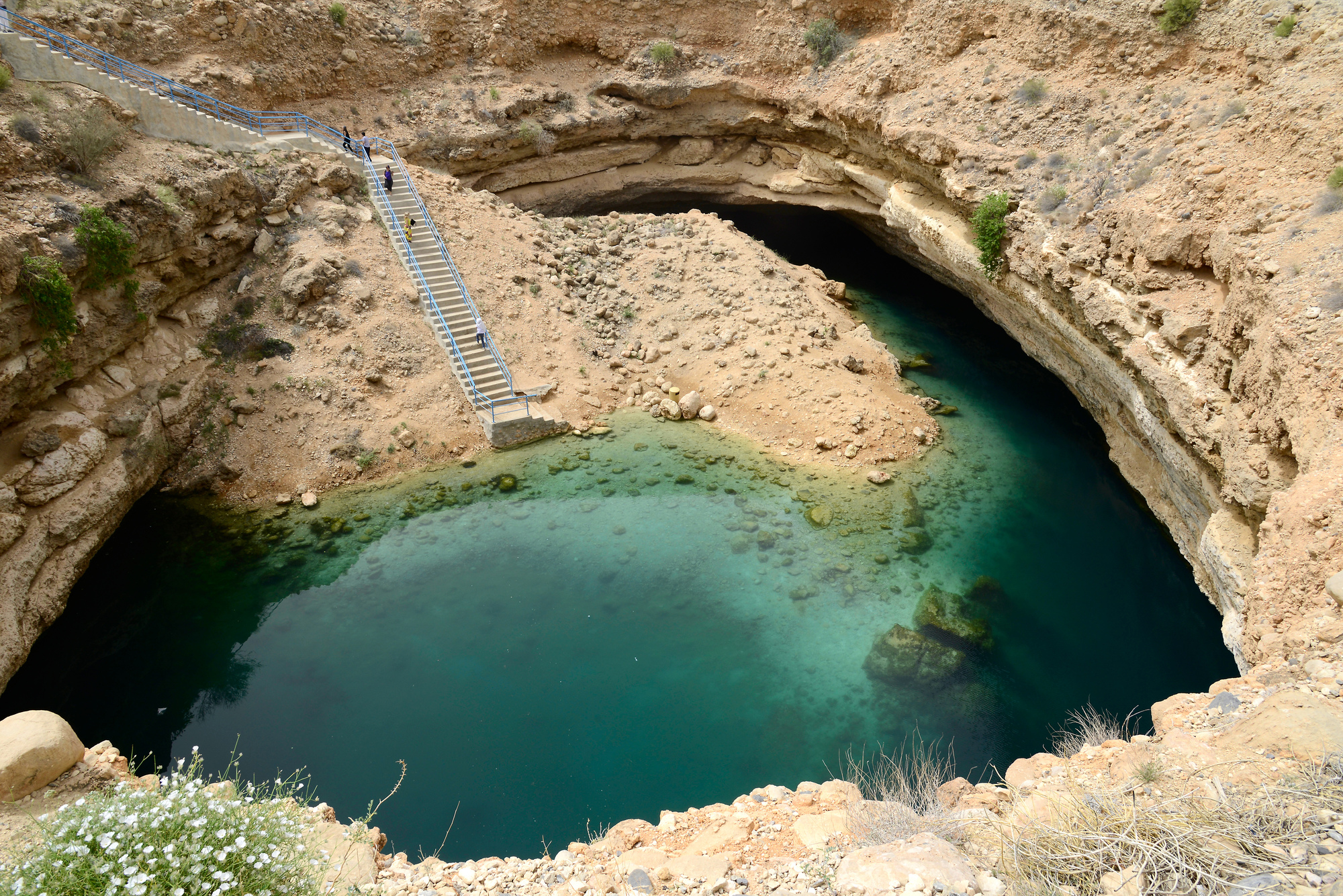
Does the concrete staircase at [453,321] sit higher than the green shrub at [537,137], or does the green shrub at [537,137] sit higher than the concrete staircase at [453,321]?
the green shrub at [537,137]

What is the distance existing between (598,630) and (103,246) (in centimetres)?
1267

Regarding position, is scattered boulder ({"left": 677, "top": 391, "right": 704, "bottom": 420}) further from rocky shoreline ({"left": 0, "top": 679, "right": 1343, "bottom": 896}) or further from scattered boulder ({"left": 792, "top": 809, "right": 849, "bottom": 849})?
scattered boulder ({"left": 792, "top": 809, "right": 849, "bottom": 849})

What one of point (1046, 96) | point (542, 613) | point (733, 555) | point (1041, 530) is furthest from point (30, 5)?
point (1041, 530)

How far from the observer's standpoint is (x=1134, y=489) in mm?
18656

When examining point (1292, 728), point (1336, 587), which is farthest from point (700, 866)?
point (1336, 587)

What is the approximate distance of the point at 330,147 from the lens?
21859mm

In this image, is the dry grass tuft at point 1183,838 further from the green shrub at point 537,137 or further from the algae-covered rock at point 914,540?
the green shrub at point 537,137

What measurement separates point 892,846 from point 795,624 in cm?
763

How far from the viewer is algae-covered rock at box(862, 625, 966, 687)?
13.7m

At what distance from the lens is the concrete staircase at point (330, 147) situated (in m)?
16.4

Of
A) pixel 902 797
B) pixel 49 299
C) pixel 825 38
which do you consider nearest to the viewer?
pixel 902 797

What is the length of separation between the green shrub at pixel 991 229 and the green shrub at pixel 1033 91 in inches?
128

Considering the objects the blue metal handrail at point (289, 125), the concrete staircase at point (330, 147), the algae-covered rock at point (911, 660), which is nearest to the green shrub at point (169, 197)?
the concrete staircase at point (330, 147)

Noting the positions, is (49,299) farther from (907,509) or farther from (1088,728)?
(1088,728)
